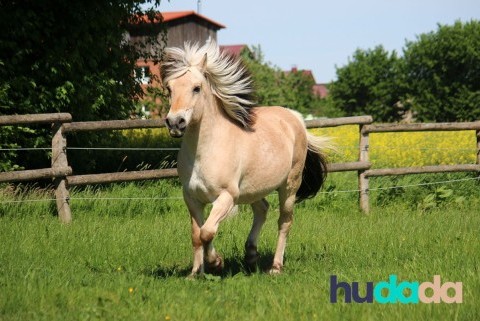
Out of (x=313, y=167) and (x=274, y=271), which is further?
(x=313, y=167)

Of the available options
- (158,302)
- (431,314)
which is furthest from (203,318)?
(431,314)

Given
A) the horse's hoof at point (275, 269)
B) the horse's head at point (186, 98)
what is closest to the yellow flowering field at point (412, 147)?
the horse's hoof at point (275, 269)

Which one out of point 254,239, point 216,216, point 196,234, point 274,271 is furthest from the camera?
point 254,239

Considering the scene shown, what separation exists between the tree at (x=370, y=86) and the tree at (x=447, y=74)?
6.19 ft

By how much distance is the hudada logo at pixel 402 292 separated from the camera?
5.35 meters

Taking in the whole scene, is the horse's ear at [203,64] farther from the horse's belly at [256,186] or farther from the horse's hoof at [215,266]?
the horse's hoof at [215,266]

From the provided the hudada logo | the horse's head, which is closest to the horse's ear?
the horse's head

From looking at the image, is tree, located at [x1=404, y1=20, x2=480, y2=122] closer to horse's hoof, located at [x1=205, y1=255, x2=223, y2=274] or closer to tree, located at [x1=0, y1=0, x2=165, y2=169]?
tree, located at [x1=0, y1=0, x2=165, y2=169]

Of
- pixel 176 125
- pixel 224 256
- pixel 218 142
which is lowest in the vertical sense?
pixel 224 256

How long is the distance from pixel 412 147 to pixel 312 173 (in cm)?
849

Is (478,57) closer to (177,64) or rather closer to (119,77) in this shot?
(119,77)

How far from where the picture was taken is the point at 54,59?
12.8 meters

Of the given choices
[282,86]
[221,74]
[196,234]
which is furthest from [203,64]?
[282,86]

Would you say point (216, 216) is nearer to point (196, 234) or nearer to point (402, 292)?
point (196, 234)
